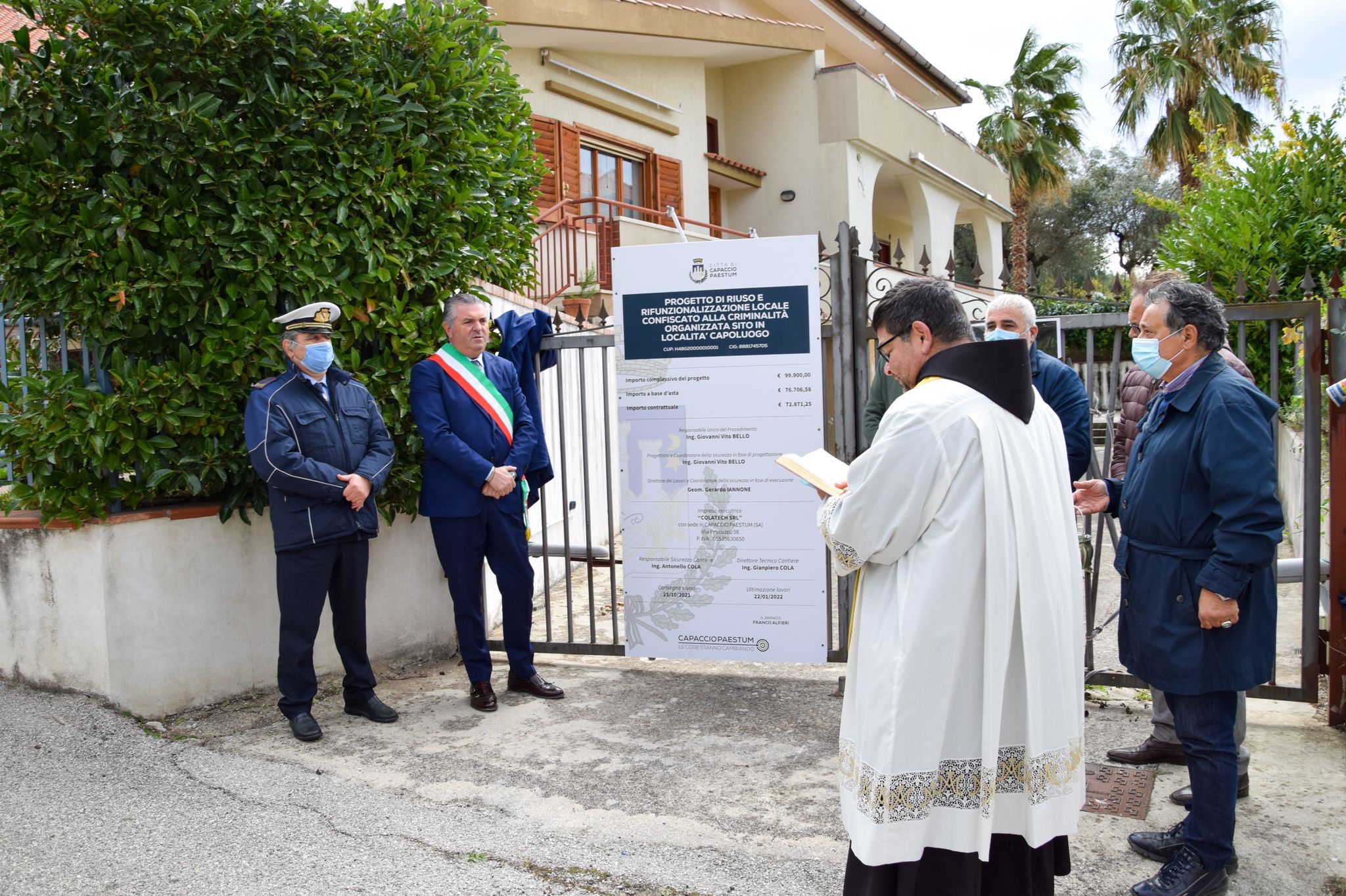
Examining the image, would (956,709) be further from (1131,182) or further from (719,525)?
(1131,182)

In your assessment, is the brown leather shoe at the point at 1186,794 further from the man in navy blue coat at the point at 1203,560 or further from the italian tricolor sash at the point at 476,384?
the italian tricolor sash at the point at 476,384

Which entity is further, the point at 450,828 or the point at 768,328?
the point at 768,328

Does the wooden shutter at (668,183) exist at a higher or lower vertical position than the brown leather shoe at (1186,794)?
higher

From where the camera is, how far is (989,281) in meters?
28.9

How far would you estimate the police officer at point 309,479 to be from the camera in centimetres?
454

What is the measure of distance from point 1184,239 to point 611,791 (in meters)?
7.93

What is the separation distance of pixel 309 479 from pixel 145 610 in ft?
3.56

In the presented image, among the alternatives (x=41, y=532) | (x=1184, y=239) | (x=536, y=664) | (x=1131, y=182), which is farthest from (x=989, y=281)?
(x=41, y=532)

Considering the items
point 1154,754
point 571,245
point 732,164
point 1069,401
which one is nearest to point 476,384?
point 1069,401

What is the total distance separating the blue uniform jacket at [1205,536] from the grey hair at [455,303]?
322 centimetres

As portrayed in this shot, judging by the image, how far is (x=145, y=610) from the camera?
4793 millimetres

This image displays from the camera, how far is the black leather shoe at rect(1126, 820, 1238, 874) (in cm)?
343

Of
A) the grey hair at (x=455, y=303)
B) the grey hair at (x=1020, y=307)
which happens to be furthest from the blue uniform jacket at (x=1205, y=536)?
the grey hair at (x=455, y=303)

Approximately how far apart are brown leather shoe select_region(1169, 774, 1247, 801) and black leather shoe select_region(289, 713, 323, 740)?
11.6 ft
